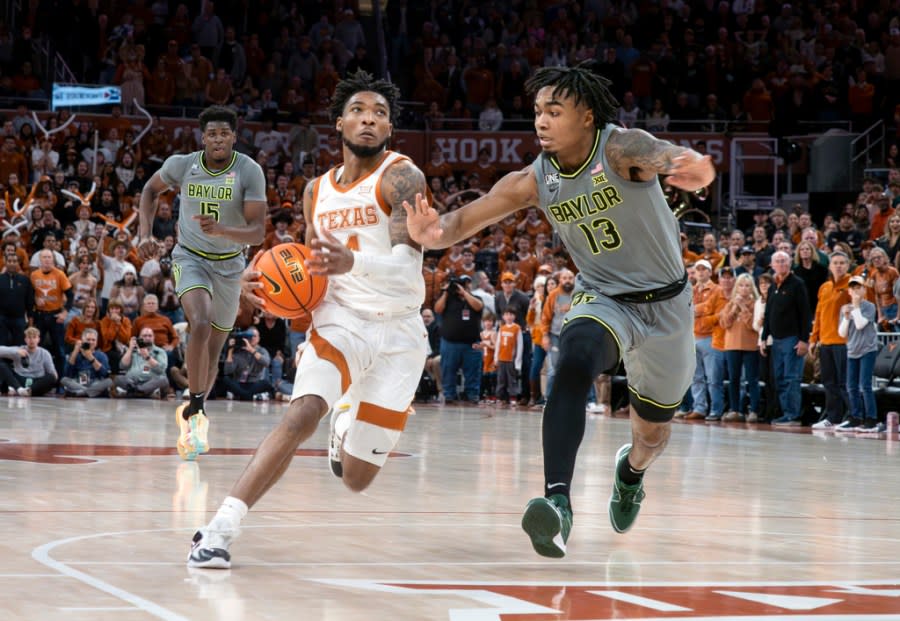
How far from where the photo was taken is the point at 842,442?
13961mm

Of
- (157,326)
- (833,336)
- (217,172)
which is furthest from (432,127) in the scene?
(217,172)

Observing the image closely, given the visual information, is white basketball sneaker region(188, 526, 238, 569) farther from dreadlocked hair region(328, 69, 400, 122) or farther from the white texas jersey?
dreadlocked hair region(328, 69, 400, 122)

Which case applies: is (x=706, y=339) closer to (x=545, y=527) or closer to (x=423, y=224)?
(x=423, y=224)

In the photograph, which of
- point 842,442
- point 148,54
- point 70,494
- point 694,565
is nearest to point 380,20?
point 148,54

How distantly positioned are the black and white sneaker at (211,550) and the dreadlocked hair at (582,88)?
2415mm

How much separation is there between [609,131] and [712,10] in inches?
1005

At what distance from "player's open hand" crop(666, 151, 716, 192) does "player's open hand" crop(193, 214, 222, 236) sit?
3.04 metres

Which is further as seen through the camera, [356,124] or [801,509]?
[801,509]

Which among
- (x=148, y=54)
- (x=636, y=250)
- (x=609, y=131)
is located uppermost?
(x=148, y=54)

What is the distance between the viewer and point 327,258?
554 cm

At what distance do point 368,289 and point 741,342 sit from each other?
1174 cm

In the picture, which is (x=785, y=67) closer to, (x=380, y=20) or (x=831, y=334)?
(x=380, y=20)

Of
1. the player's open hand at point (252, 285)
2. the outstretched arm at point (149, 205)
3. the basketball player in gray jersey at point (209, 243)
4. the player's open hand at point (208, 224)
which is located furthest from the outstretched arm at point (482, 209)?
the outstretched arm at point (149, 205)

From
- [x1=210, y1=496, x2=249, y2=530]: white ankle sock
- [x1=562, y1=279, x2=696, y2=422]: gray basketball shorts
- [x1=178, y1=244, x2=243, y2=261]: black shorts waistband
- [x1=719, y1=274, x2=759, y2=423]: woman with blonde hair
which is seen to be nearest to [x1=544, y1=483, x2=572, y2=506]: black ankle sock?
[x1=562, y1=279, x2=696, y2=422]: gray basketball shorts
